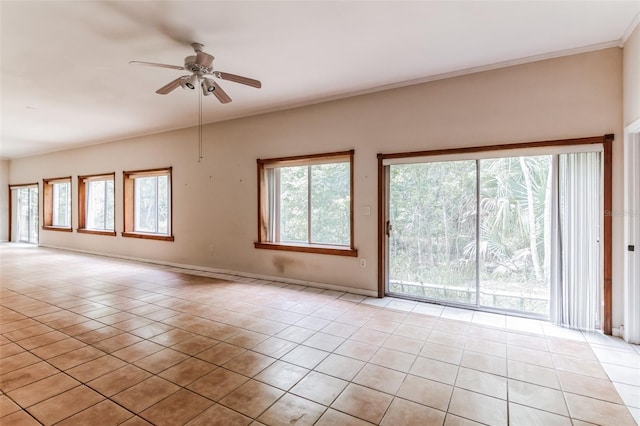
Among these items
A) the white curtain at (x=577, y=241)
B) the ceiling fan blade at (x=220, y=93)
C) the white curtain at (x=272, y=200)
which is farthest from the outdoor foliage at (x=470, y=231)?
the ceiling fan blade at (x=220, y=93)

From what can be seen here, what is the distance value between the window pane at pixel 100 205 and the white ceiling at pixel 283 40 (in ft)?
11.5

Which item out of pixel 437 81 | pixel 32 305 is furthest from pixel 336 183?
pixel 32 305

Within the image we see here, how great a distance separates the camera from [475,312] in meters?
3.87

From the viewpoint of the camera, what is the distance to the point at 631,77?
2.98 metres

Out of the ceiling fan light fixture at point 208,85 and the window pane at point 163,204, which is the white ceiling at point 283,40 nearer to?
the ceiling fan light fixture at point 208,85

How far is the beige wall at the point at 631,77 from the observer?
9.33 feet

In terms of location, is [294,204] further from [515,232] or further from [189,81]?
[515,232]

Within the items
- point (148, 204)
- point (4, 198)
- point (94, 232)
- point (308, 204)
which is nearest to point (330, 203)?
point (308, 204)

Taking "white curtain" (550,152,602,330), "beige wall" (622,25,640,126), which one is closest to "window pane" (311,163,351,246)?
"white curtain" (550,152,602,330)

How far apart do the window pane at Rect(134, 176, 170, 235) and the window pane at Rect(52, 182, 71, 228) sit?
10.1ft

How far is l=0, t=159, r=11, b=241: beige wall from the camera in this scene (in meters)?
10.4

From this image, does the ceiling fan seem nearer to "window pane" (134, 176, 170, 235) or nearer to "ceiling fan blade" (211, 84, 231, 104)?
"ceiling fan blade" (211, 84, 231, 104)

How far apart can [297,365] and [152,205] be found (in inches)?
238

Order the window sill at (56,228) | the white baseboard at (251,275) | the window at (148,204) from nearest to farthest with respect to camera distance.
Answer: the white baseboard at (251,275) → the window at (148,204) → the window sill at (56,228)
